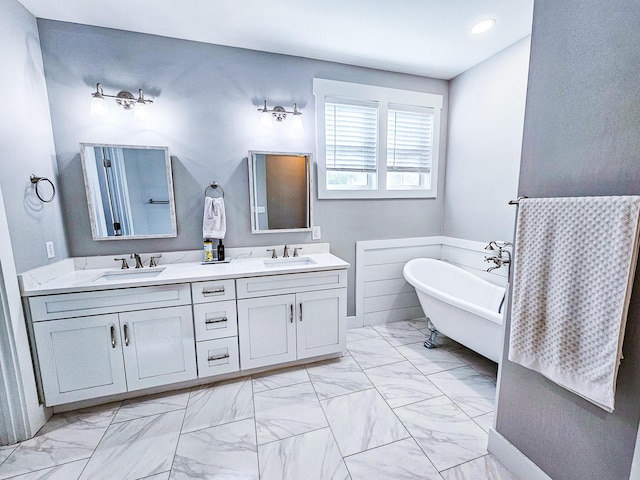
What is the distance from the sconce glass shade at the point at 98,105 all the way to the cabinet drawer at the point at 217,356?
1735mm

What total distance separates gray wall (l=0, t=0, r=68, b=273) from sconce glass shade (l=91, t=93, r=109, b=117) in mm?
288

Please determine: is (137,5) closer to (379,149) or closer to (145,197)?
(145,197)

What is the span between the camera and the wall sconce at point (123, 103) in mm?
1911

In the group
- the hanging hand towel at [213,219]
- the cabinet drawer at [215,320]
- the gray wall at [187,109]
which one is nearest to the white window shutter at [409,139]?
the gray wall at [187,109]

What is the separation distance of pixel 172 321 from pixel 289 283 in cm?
81

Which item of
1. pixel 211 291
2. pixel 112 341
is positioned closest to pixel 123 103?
pixel 211 291

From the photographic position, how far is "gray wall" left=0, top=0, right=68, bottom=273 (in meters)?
1.54

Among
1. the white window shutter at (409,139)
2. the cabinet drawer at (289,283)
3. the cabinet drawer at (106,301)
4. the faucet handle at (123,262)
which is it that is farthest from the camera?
the white window shutter at (409,139)

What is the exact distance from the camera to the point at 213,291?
6.22ft

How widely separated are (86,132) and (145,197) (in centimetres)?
57

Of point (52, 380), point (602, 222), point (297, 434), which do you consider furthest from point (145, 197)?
point (602, 222)

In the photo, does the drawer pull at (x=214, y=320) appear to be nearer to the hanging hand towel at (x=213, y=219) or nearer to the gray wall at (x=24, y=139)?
the hanging hand towel at (x=213, y=219)

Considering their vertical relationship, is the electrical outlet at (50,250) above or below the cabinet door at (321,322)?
above

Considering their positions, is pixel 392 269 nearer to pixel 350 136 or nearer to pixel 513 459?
pixel 350 136
